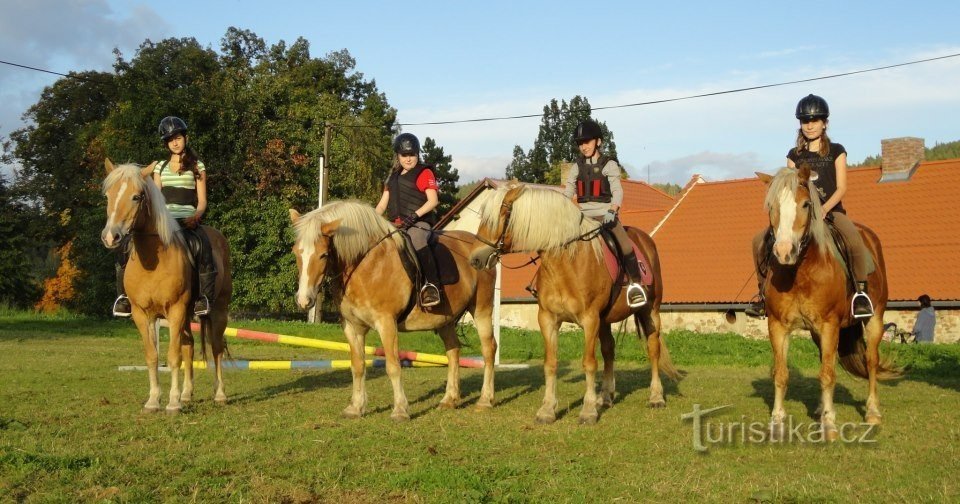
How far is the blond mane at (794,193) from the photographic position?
8.21 metres

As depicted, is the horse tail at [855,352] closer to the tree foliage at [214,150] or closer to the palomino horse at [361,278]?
the palomino horse at [361,278]

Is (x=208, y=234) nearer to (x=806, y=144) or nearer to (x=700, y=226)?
(x=806, y=144)

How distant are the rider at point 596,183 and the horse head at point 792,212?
196 centimetres

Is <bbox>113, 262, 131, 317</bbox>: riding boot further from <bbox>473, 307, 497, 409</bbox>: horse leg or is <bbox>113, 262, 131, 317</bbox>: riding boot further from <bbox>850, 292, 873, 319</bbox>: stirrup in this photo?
<bbox>850, 292, 873, 319</bbox>: stirrup

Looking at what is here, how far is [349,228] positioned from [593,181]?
115 inches

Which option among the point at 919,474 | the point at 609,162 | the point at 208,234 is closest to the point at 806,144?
the point at 609,162

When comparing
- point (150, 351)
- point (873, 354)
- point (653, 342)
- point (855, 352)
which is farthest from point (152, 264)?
point (873, 354)

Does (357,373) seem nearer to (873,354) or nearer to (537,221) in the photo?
(537,221)

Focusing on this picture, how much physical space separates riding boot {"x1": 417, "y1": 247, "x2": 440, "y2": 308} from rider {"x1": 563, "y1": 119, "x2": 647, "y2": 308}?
1.72 metres

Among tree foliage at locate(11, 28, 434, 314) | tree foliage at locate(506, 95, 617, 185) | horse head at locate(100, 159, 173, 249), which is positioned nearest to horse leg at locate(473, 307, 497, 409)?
horse head at locate(100, 159, 173, 249)

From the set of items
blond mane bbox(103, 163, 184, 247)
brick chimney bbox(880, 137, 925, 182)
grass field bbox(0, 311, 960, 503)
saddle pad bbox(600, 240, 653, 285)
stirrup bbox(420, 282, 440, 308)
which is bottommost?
grass field bbox(0, 311, 960, 503)

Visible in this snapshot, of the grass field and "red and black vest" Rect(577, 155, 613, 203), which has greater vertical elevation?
"red and black vest" Rect(577, 155, 613, 203)

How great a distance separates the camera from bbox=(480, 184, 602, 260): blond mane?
9.26 metres

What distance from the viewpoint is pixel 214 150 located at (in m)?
43.2
